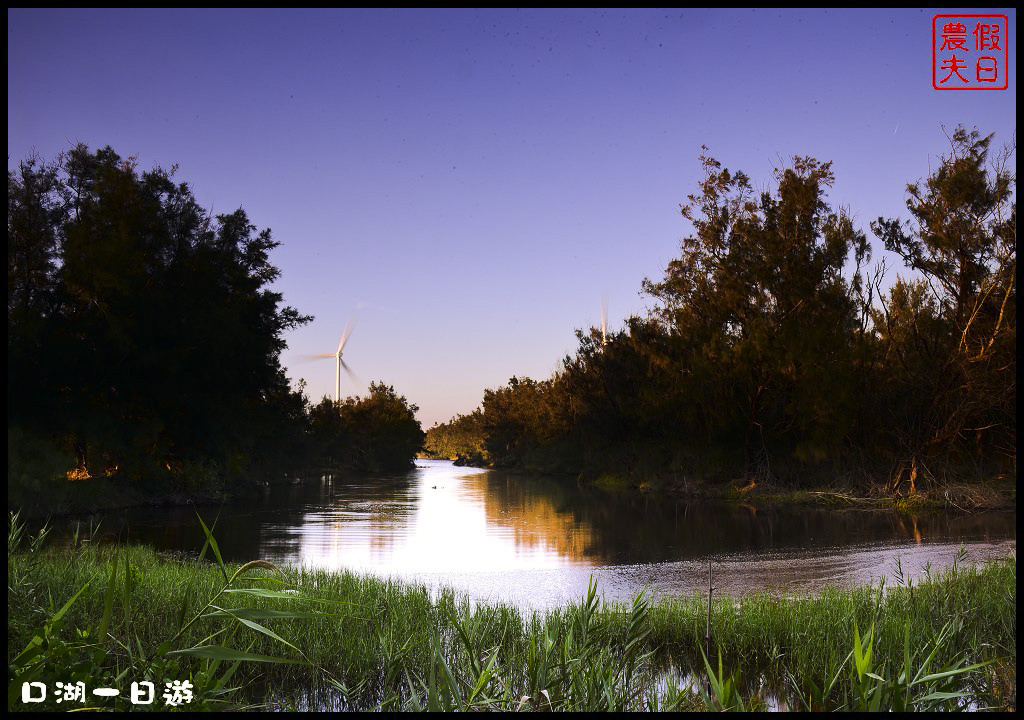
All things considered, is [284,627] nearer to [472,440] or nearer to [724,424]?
[724,424]

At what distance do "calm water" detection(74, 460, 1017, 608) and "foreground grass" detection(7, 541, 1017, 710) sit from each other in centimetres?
252

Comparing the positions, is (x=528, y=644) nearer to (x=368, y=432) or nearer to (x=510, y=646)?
(x=510, y=646)

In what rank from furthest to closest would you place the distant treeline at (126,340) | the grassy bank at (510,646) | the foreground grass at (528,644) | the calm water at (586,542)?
the distant treeline at (126,340) → the calm water at (586,542) → the foreground grass at (528,644) → the grassy bank at (510,646)

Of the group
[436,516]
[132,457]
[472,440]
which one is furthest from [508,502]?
[472,440]

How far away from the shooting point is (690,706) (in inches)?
204

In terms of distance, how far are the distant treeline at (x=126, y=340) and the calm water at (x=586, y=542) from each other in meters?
2.74

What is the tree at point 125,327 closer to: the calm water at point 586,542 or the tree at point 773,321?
the calm water at point 586,542

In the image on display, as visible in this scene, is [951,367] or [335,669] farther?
[951,367]

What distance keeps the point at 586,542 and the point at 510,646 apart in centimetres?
1318

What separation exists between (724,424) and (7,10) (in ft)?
103

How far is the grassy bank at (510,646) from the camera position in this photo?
14.1 ft

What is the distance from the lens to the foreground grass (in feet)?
15.3

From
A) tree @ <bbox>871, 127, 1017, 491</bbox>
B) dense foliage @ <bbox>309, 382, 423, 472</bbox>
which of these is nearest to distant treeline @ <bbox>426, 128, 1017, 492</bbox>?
tree @ <bbox>871, 127, 1017, 491</bbox>

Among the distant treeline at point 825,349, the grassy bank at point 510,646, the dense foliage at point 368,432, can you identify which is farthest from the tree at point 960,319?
the dense foliage at point 368,432
